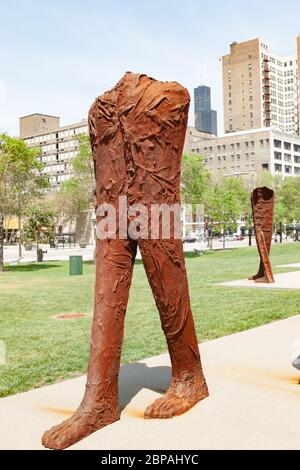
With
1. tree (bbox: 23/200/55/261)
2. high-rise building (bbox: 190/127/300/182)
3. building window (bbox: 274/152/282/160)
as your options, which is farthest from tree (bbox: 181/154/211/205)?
building window (bbox: 274/152/282/160)

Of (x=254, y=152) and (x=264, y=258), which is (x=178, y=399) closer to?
(x=264, y=258)

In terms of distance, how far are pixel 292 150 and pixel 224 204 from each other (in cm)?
6849

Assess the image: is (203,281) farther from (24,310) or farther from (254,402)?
(254,402)

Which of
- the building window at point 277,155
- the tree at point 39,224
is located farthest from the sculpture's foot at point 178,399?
the building window at point 277,155

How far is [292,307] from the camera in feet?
33.3

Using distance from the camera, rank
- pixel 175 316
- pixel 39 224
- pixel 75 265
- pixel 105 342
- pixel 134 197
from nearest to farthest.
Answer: pixel 105 342, pixel 134 197, pixel 175 316, pixel 75 265, pixel 39 224

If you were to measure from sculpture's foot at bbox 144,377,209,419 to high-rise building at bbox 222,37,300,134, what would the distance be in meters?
127

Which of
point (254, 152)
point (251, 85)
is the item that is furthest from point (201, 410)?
point (251, 85)

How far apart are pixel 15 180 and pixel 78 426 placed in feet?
66.3

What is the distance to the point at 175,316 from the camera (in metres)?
4.19

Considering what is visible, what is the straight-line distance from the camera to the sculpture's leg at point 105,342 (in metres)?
3.72

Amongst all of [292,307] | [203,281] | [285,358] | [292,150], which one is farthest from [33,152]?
[292,150]

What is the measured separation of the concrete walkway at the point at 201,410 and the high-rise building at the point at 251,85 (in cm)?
12542

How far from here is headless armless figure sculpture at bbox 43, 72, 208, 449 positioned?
13.0ft
